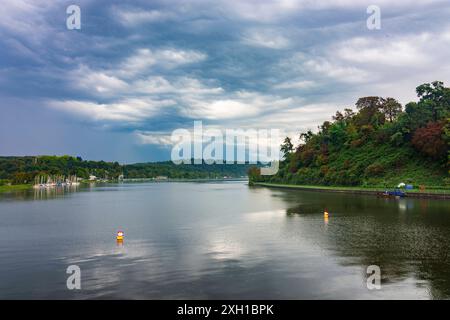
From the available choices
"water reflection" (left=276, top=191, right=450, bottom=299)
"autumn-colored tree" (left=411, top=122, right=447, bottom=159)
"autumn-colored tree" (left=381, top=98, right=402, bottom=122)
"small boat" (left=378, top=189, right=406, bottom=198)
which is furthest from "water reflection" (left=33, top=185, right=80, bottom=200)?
"autumn-colored tree" (left=381, top=98, right=402, bottom=122)

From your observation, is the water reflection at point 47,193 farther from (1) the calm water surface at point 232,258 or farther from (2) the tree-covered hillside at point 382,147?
(2) the tree-covered hillside at point 382,147

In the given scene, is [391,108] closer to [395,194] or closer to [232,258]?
[395,194]

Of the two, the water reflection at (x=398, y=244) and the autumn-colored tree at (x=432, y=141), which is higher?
the autumn-colored tree at (x=432, y=141)

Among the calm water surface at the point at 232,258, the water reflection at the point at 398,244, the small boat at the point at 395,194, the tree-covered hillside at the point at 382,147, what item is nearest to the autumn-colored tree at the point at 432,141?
the tree-covered hillside at the point at 382,147

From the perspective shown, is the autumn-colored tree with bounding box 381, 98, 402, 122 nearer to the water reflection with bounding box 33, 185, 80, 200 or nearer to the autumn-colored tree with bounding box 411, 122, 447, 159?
the autumn-colored tree with bounding box 411, 122, 447, 159

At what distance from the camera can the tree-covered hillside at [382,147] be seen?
8911 cm

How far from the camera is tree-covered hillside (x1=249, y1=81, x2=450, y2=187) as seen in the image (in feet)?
292

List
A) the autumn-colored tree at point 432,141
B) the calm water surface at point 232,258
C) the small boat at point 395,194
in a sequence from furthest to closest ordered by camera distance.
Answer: the autumn-colored tree at point 432,141 < the small boat at point 395,194 < the calm water surface at point 232,258

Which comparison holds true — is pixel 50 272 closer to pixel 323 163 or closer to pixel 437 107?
pixel 437 107

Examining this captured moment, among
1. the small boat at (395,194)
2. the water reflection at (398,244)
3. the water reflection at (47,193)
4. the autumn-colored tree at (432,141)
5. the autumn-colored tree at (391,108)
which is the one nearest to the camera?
the water reflection at (398,244)

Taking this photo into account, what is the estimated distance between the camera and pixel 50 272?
21.2m

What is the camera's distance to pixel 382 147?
4552 inches

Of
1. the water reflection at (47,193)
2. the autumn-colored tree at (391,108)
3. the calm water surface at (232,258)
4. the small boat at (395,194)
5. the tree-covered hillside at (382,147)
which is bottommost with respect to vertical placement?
the water reflection at (47,193)
